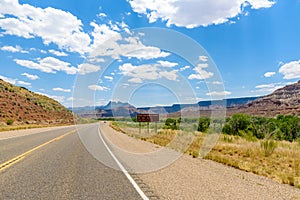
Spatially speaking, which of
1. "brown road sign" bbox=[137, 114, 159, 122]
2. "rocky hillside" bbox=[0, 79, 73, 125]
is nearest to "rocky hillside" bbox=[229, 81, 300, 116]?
"rocky hillside" bbox=[0, 79, 73, 125]

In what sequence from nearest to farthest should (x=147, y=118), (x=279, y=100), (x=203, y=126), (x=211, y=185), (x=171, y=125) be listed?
1. (x=211, y=185)
2. (x=147, y=118)
3. (x=203, y=126)
4. (x=171, y=125)
5. (x=279, y=100)

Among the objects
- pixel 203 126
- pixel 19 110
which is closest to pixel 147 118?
pixel 203 126

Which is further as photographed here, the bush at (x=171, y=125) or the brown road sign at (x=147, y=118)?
the bush at (x=171, y=125)

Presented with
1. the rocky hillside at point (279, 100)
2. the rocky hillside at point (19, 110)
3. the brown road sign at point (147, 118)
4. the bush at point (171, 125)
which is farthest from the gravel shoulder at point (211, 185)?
the rocky hillside at point (279, 100)

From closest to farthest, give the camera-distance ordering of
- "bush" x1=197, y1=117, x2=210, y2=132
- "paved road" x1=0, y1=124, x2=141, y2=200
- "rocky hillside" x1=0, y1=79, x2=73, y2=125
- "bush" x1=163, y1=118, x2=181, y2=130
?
"paved road" x1=0, y1=124, x2=141, y2=200 < "bush" x1=197, y1=117, x2=210, y2=132 < "bush" x1=163, y1=118, x2=181, y2=130 < "rocky hillside" x1=0, y1=79, x2=73, y2=125

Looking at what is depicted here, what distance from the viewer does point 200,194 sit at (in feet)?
22.7

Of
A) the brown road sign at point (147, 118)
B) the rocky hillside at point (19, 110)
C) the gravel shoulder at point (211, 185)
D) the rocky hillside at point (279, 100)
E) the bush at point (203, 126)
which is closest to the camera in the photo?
the gravel shoulder at point (211, 185)

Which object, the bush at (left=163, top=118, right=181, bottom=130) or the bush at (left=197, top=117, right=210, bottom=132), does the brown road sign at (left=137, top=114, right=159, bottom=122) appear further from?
the bush at (left=197, top=117, right=210, bottom=132)

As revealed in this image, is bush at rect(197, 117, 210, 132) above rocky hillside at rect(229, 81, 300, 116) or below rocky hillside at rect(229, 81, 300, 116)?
below

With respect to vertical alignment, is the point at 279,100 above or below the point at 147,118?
above

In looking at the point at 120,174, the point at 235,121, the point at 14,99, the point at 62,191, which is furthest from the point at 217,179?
the point at 14,99

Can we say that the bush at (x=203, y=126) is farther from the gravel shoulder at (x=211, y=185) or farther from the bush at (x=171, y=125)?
the gravel shoulder at (x=211, y=185)

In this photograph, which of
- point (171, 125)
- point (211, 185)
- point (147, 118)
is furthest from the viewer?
point (171, 125)

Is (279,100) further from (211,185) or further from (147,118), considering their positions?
(211,185)
